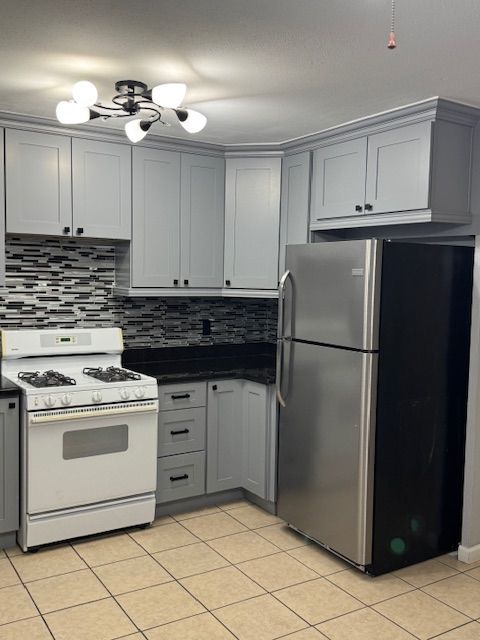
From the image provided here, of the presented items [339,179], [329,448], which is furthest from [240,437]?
[339,179]

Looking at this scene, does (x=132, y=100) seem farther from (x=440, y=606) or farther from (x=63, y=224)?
(x=440, y=606)

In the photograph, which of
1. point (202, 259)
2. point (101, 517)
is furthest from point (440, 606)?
point (202, 259)

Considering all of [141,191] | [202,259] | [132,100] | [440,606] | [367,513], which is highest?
[132,100]

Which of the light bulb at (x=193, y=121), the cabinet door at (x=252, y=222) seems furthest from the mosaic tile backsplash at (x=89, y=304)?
the light bulb at (x=193, y=121)

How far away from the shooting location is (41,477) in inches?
128

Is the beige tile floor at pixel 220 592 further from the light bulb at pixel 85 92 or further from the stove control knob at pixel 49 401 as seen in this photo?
the light bulb at pixel 85 92

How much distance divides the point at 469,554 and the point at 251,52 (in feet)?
8.60

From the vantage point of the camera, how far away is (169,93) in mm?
2508

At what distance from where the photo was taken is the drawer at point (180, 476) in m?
3.78

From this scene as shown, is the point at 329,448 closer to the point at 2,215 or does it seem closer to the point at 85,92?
the point at 85,92

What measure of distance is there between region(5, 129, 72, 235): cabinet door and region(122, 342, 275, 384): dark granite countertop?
99 centimetres

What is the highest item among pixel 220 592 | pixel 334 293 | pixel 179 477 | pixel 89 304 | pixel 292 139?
pixel 292 139

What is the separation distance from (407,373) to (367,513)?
0.69 meters

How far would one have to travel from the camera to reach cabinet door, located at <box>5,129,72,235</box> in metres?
3.51
